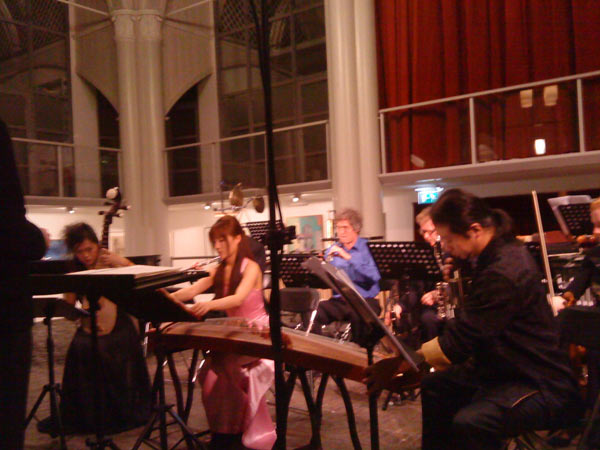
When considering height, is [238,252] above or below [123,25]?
below

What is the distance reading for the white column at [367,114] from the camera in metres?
8.84

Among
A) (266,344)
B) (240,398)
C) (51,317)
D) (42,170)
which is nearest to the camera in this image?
(266,344)

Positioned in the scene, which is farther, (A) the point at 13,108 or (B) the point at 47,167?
(A) the point at 13,108

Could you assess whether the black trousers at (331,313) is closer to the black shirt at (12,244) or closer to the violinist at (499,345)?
the violinist at (499,345)

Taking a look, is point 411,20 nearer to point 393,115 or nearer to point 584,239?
point 393,115

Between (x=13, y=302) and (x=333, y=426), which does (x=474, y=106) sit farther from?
(x=13, y=302)

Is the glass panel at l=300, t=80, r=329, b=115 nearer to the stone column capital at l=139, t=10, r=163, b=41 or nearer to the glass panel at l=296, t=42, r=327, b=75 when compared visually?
the glass panel at l=296, t=42, r=327, b=75

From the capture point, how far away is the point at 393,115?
955 cm

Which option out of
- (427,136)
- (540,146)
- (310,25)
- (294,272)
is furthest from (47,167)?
(540,146)

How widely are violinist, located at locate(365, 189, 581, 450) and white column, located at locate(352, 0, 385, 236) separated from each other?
6.47 metres

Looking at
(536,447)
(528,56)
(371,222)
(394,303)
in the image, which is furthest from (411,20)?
(536,447)

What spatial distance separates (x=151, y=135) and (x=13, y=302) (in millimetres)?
10786

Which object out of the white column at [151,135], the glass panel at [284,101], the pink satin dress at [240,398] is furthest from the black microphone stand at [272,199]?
the glass panel at [284,101]

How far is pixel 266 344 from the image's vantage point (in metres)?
2.43
